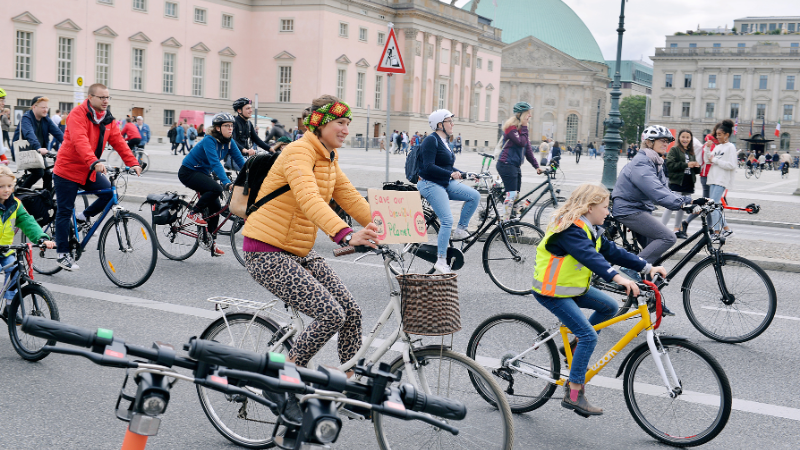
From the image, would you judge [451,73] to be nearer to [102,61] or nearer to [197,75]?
[197,75]

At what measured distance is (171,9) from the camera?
63.1 m

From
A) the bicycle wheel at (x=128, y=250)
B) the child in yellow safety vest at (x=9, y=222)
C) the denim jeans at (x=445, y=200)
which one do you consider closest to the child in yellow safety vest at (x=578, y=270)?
the child in yellow safety vest at (x=9, y=222)

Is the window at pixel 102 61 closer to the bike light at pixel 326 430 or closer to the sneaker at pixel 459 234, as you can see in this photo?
the sneaker at pixel 459 234

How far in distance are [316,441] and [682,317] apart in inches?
251

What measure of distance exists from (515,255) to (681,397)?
13.6 feet

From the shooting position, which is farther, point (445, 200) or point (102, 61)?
point (102, 61)

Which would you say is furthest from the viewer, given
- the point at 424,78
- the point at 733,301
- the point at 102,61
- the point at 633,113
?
the point at 633,113

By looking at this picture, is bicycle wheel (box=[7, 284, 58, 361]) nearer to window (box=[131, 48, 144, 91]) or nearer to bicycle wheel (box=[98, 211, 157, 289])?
bicycle wheel (box=[98, 211, 157, 289])

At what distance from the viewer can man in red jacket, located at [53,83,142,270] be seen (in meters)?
7.83

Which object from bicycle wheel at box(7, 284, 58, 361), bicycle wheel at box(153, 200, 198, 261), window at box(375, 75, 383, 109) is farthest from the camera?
window at box(375, 75, 383, 109)

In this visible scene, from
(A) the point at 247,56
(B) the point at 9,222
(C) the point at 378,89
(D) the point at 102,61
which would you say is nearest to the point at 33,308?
(B) the point at 9,222

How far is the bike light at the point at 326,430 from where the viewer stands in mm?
1993

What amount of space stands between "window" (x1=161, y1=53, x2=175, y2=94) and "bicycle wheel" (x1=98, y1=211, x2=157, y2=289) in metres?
57.7

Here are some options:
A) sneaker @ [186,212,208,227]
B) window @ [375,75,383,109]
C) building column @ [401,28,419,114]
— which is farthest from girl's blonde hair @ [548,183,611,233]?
building column @ [401,28,419,114]
